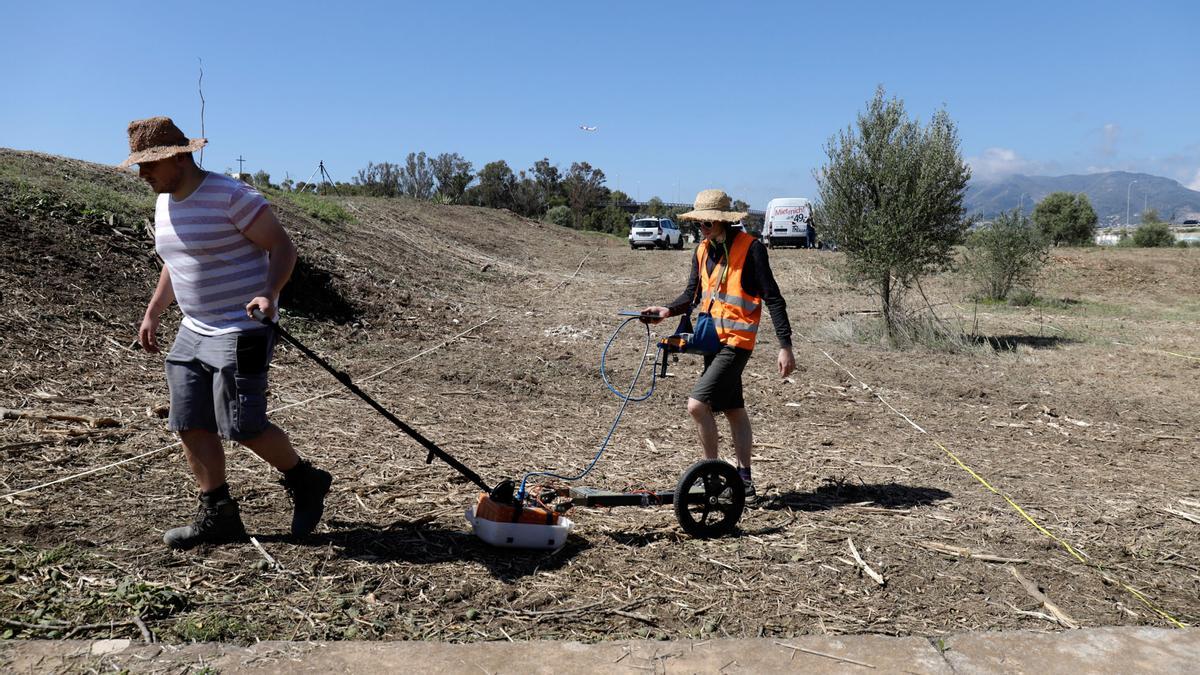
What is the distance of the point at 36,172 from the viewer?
1161 cm

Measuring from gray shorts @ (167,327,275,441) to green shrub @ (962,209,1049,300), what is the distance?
18751mm

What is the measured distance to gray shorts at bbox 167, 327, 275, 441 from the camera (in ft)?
12.5

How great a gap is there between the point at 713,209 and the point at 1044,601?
8.35 ft

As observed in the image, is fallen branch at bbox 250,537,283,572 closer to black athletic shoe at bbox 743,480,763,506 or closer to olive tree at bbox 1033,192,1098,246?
black athletic shoe at bbox 743,480,763,506

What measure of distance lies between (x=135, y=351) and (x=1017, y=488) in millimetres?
7016

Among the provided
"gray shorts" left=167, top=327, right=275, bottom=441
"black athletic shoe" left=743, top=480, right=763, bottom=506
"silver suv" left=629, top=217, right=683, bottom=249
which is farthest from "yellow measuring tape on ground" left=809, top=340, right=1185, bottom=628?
"silver suv" left=629, top=217, right=683, bottom=249

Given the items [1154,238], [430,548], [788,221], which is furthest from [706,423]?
[1154,238]

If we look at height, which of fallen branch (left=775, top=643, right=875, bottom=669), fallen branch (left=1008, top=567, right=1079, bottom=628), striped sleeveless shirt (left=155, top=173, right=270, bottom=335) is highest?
striped sleeveless shirt (left=155, top=173, right=270, bottom=335)

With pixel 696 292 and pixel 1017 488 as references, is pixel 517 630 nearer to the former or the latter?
pixel 696 292

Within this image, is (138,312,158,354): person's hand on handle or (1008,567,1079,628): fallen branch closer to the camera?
(1008,567,1079,628): fallen branch

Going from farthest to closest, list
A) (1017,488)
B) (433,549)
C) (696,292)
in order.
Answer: (1017,488)
(696,292)
(433,549)

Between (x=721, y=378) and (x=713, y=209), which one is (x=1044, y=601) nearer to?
(x=721, y=378)

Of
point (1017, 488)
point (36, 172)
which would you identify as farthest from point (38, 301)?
point (1017, 488)

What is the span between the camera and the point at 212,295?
391 cm
